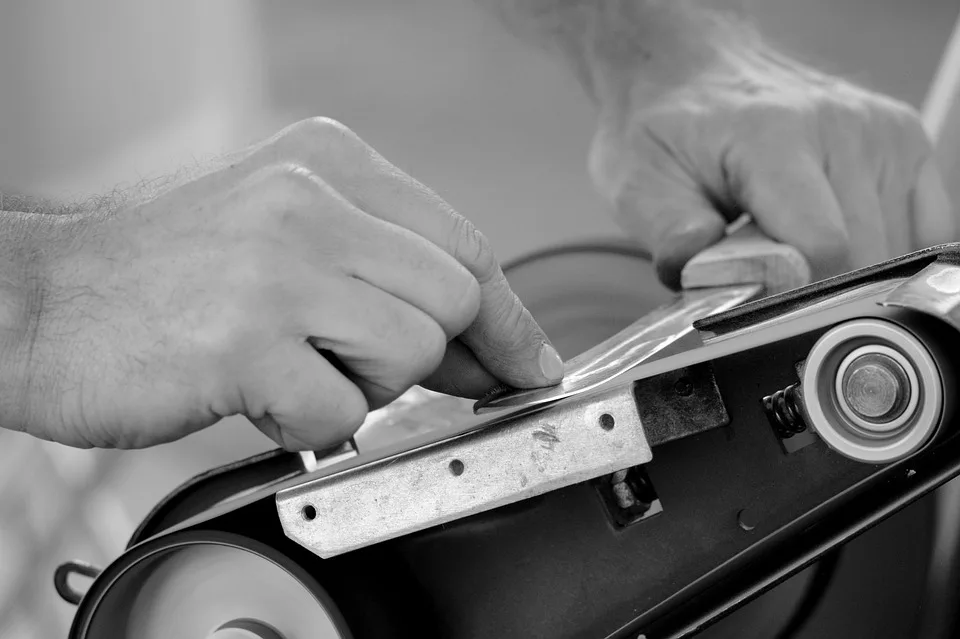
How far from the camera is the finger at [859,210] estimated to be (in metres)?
1.10

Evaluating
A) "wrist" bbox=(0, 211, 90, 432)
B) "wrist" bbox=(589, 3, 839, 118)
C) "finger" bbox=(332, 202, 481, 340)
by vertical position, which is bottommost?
"finger" bbox=(332, 202, 481, 340)

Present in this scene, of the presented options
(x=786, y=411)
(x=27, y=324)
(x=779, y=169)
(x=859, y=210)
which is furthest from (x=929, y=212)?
(x=27, y=324)

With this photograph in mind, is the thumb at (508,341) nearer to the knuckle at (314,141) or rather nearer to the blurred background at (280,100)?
the knuckle at (314,141)

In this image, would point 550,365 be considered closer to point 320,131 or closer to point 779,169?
point 320,131

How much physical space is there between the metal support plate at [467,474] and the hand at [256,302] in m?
0.07

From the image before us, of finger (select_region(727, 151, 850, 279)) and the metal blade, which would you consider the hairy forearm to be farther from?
the metal blade

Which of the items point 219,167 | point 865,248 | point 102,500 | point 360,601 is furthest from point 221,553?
point 102,500

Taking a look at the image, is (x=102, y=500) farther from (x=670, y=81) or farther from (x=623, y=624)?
(x=623, y=624)

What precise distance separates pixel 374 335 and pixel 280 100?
134cm

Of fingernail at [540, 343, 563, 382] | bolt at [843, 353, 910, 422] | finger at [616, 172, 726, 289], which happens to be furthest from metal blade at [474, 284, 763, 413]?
finger at [616, 172, 726, 289]

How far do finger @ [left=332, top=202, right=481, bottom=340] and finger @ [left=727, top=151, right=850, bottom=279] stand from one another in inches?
26.8

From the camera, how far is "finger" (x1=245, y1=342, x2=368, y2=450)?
45 cm

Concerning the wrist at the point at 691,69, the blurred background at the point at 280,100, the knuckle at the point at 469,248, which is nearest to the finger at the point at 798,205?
the wrist at the point at 691,69

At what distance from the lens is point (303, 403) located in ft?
1.51
